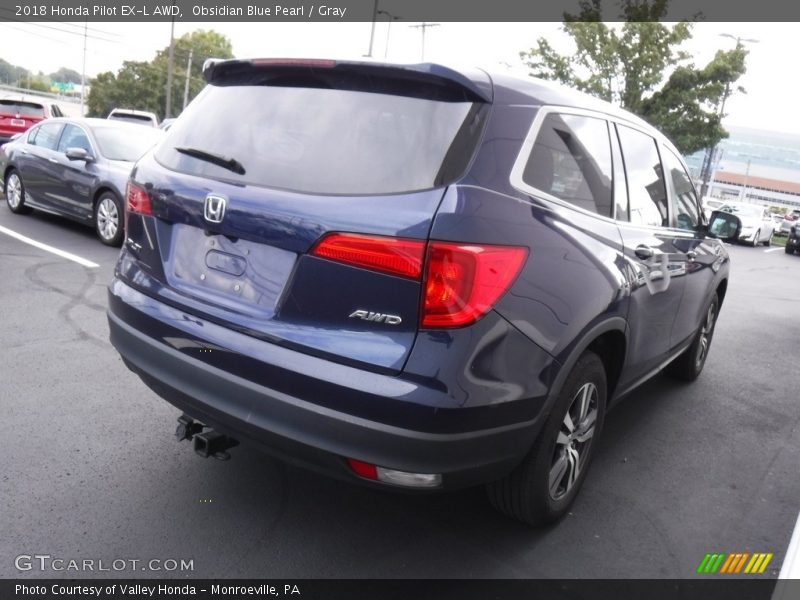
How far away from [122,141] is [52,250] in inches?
81.3

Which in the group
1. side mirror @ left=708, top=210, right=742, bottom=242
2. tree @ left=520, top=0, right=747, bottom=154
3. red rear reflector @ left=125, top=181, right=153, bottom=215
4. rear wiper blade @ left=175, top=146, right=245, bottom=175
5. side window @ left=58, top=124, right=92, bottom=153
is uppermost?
tree @ left=520, top=0, right=747, bottom=154

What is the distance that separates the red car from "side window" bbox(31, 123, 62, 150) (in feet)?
29.6

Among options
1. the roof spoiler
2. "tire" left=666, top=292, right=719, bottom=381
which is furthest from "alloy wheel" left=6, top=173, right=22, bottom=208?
"tire" left=666, top=292, right=719, bottom=381

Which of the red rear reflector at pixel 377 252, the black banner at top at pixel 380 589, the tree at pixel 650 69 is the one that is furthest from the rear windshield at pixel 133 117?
the red rear reflector at pixel 377 252

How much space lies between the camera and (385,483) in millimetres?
2400

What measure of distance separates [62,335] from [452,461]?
3723mm

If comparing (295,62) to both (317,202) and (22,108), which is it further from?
(22,108)

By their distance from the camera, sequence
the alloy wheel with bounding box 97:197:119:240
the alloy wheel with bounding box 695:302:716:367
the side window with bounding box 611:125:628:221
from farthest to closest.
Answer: the alloy wheel with bounding box 97:197:119:240 < the alloy wheel with bounding box 695:302:716:367 < the side window with bounding box 611:125:628:221

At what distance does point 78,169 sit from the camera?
29.6ft

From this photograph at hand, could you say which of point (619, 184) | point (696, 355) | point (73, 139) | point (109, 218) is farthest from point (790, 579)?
point (73, 139)

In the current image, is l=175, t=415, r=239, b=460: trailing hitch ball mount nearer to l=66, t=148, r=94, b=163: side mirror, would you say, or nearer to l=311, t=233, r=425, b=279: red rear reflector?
l=311, t=233, r=425, b=279: red rear reflector

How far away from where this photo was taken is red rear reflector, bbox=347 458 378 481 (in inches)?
92.4

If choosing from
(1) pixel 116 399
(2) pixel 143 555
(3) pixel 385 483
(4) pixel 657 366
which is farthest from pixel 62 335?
(4) pixel 657 366

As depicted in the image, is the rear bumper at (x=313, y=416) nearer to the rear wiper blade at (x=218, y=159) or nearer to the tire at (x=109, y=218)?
the rear wiper blade at (x=218, y=159)
